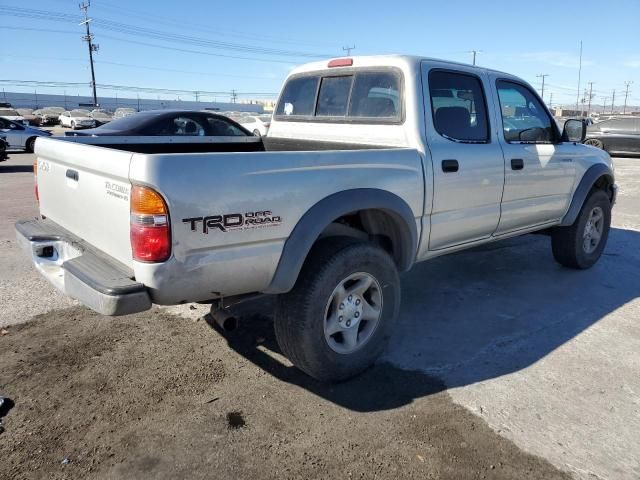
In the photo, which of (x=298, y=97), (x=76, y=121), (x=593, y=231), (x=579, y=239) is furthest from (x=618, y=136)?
(x=76, y=121)

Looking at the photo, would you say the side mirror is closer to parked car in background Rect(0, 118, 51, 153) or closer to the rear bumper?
the rear bumper

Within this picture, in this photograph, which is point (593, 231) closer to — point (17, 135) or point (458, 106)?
point (458, 106)

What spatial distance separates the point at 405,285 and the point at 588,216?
2175 mm

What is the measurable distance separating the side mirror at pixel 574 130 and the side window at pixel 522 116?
0.54 ft

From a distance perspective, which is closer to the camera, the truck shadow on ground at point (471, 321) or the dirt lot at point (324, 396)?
the dirt lot at point (324, 396)

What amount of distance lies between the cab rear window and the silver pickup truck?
0.01 m

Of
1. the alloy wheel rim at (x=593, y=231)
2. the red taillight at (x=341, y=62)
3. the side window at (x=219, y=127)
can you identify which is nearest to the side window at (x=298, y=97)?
the red taillight at (x=341, y=62)

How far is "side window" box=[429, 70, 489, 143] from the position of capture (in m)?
3.92

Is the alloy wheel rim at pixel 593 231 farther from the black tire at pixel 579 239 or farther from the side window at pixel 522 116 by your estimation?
the side window at pixel 522 116

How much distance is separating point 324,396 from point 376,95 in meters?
2.29

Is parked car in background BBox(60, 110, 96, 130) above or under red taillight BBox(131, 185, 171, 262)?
above

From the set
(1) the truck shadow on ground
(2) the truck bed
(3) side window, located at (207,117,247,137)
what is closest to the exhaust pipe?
(1) the truck shadow on ground

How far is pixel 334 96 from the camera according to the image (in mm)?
4418

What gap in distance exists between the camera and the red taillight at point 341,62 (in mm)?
4289
